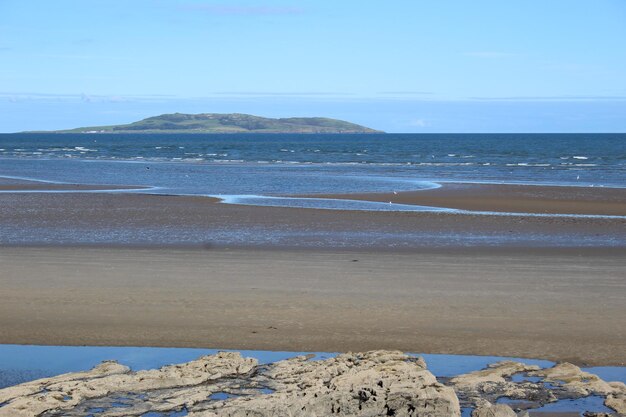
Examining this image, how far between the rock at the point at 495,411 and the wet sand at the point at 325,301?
2077 millimetres

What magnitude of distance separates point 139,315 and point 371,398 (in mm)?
4370

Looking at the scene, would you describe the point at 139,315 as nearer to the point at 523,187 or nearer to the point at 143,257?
the point at 143,257

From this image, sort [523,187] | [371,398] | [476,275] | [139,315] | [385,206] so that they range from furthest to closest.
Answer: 1. [523,187]
2. [385,206]
3. [476,275]
4. [139,315]
5. [371,398]

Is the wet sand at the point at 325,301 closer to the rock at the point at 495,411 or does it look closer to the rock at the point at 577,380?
the rock at the point at 577,380

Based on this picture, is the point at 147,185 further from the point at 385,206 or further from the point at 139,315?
the point at 139,315

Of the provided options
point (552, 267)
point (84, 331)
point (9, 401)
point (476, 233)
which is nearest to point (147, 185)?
point (476, 233)

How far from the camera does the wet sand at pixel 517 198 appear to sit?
A: 2492 centimetres

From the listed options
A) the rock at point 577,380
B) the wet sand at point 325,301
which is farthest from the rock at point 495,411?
the wet sand at point 325,301

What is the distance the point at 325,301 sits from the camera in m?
10.6

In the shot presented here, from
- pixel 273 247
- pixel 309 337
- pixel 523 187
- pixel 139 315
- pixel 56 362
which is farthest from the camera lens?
pixel 523 187

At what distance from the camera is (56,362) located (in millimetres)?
7824

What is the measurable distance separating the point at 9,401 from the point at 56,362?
1472 mm

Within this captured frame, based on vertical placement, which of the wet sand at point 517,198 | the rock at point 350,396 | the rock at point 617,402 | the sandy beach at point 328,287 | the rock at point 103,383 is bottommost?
the wet sand at point 517,198

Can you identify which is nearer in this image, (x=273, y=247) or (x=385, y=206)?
(x=273, y=247)
